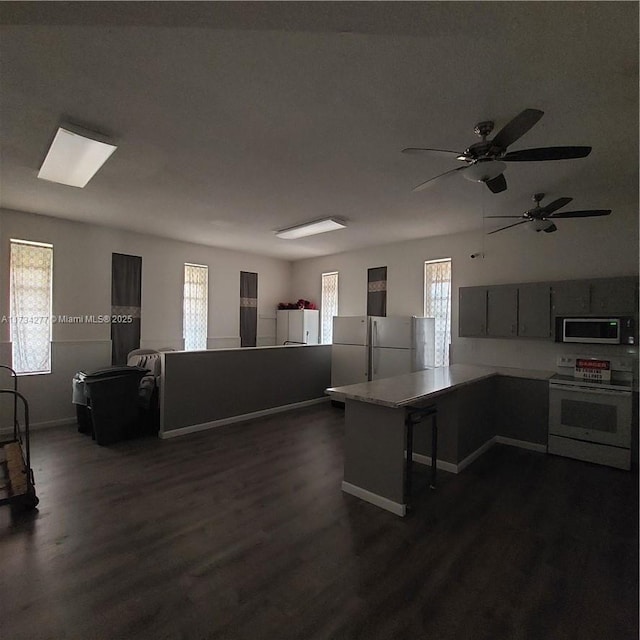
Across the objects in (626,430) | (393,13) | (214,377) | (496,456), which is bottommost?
(496,456)

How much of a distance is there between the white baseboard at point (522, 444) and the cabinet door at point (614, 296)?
1.66 m

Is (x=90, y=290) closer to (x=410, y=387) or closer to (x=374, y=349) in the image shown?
(x=374, y=349)

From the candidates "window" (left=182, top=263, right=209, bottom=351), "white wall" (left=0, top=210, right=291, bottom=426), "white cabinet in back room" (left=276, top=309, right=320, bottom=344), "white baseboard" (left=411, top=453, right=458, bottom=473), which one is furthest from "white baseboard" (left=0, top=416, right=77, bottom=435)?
"white baseboard" (left=411, top=453, right=458, bottom=473)

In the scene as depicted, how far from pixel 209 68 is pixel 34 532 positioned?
318 centimetres

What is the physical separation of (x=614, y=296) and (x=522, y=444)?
6.47 ft

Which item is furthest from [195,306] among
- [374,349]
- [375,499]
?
[375,499]

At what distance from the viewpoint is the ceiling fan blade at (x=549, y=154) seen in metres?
1.90

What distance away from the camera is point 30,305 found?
4453mm

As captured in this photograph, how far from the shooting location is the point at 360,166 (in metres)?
2.96

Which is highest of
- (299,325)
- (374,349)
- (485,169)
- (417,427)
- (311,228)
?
(311,228)

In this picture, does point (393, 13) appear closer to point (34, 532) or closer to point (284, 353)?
point (34, 532)

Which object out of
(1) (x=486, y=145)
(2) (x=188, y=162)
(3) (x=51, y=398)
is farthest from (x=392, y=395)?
(3) (x=51, y=398)

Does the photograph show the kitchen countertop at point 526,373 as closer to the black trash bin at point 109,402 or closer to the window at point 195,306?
the black trash bin at point 109,402

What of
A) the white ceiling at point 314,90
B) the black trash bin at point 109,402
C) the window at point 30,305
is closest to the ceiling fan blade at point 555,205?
the white ceiling at point 314,90
